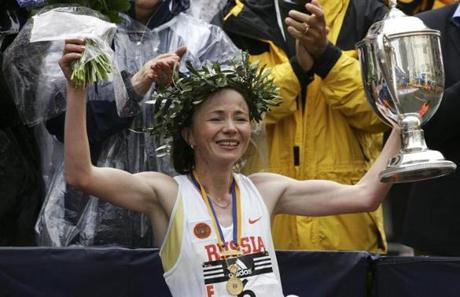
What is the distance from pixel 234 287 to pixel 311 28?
1666 mm

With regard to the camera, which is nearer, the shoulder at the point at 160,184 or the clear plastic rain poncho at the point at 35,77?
the shoulder at the point at 160,184

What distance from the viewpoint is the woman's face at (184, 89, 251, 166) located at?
190 inches

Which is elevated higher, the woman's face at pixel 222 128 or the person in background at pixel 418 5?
the person in background at pixel 418 5

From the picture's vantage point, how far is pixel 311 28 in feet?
18.5

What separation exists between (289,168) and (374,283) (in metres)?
0.91

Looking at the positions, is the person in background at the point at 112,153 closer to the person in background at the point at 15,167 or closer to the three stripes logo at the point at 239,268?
the person in background at the point at 15,167

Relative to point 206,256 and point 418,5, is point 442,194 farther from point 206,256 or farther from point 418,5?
point 418,5

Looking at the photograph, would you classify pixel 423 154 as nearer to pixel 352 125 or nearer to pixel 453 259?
pixel 453 259

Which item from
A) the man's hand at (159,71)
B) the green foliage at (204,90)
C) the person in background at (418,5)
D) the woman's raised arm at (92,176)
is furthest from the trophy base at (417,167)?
the person in background at (418,5)

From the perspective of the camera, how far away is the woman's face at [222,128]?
190 inches

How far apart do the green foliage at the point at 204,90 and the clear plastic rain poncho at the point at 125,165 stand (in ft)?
1.07

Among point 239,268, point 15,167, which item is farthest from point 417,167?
point 15,167

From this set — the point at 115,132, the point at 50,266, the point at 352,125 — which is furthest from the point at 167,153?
the point at 352,125

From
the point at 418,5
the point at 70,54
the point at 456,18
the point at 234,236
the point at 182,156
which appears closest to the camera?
the point at 70,54
